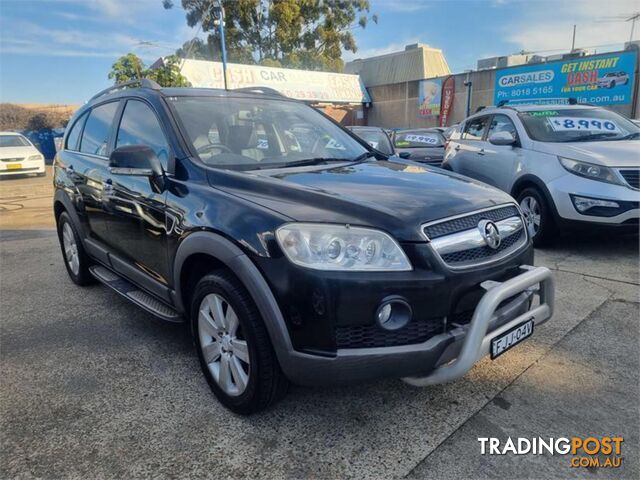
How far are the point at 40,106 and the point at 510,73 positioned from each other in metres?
34.7

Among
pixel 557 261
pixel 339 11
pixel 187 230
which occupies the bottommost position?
pixel 557 261

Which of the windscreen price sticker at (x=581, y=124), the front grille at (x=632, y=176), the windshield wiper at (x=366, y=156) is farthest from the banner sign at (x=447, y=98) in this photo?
the windshield wiper at (x=366, y=156)

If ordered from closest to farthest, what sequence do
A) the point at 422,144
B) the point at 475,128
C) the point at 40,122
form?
1. the point at 475,128
2. the point at 422,144
3. the point at 40,122

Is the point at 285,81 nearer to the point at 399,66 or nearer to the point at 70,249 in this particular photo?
the point at 399,66

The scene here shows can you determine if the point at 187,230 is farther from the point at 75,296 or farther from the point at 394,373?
the point at 75,296

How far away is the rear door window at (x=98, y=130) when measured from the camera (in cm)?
373

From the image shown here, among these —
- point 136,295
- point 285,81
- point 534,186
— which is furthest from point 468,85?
point 136,295

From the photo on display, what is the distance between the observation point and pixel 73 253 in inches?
181

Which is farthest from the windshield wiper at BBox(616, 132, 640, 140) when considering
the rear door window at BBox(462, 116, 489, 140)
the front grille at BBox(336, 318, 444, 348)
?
the front grille at BBox(336, 318, 444, 348)

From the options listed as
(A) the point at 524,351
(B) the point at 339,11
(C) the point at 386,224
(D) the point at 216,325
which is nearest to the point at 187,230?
(D) the point at 216,325

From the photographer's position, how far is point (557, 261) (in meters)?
4.95

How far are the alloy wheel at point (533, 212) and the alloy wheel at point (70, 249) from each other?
4.76m

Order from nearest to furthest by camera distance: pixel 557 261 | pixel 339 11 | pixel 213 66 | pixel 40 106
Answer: pixel 557 261
pixel 213 66
pixel 339 11
pixel 40 106

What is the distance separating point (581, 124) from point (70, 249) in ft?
19.3
